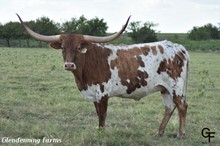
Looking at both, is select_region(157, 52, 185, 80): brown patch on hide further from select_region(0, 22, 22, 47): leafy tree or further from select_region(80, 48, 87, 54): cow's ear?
select_region(0, 22, 22, 47): leafy tree

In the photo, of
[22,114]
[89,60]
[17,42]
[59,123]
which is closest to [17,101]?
[22,114]

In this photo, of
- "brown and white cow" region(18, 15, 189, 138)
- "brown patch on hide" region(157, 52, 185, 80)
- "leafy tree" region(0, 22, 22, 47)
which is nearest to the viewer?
"brown and white cow" region(18, 15, 189, 138)

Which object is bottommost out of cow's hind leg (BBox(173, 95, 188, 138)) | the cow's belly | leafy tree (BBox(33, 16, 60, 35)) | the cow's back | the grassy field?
the grassy field

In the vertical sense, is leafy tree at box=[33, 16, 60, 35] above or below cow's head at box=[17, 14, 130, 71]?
above

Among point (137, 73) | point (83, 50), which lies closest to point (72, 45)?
point (83, 50)

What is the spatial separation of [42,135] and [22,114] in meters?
2.67

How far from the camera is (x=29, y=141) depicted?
8008 mm

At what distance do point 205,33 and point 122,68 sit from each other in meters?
81.6

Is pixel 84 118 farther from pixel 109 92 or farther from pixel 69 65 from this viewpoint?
pixel 69 65

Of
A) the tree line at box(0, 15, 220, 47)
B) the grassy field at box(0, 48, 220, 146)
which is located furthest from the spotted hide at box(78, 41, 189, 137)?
the tree line at box(0, 15, 220, 47)

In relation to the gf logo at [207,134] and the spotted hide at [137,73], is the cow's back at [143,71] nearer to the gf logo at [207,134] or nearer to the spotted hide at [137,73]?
the spotted hide at [137,73]

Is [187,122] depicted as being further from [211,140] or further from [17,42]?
[17,42]

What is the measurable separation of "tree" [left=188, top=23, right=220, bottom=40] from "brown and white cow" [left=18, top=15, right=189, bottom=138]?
3123 inches

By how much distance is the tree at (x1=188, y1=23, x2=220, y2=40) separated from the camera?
87.8 meters
